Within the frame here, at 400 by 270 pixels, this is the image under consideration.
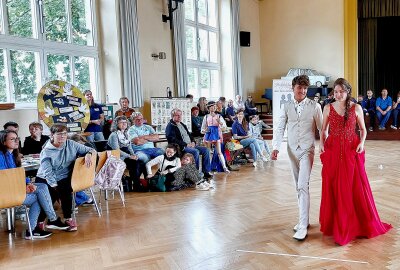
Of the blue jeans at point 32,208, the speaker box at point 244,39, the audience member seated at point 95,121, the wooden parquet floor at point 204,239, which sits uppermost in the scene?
the speaker box at point 244,39

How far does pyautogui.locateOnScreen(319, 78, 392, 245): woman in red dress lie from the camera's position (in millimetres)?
3451

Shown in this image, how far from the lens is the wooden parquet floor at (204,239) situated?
3.15m

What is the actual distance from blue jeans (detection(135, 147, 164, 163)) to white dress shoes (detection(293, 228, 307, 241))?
Result: 9.70ft

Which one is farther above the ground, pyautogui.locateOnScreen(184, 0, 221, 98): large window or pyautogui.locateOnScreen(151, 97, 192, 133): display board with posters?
pyautogui.locateOnScreen(184, 0, 221, 98): large window

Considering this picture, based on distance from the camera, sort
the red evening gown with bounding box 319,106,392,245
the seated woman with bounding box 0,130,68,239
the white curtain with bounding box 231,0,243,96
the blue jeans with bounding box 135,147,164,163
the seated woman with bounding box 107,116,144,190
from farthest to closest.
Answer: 1. the white curtain with bounding box 231,0,243,96
2. the blue jeans with bounding box 135,147,164,163
3. the seated woman with bounding box 107,116,144,190
4. the seated woman with bounding box 0,130,68,239
5. the red evening gown with bounding box 319,106,392,245

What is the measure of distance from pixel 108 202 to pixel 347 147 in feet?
10.5

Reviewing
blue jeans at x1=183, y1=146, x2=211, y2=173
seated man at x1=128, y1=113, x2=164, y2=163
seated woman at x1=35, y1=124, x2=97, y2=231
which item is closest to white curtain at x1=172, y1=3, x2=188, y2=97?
blue jeans at x1=183, y1=146, x2=211, y2=173

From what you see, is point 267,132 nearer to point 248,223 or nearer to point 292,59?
point 292,59

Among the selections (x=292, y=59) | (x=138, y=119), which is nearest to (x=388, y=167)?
(x=138, y=119)

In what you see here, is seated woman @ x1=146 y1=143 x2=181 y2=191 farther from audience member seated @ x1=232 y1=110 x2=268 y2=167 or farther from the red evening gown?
the red evening gown

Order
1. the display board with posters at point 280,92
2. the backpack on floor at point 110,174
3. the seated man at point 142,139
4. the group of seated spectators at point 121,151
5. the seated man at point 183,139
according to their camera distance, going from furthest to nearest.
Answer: the display board with posters at point 280,92
the seated man at point 183,139
the seated man at point 142,139
the backpack on floor at point 110,174
the group of seated spectators at point 121,151

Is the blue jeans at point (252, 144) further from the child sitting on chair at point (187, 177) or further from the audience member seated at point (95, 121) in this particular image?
the audience member seated at point (95, 121)

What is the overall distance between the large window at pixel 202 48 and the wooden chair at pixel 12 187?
7941 millimetres

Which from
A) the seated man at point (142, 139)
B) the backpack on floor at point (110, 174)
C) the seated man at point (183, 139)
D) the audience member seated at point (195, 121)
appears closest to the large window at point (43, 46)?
the seated man at point (142, 139)
